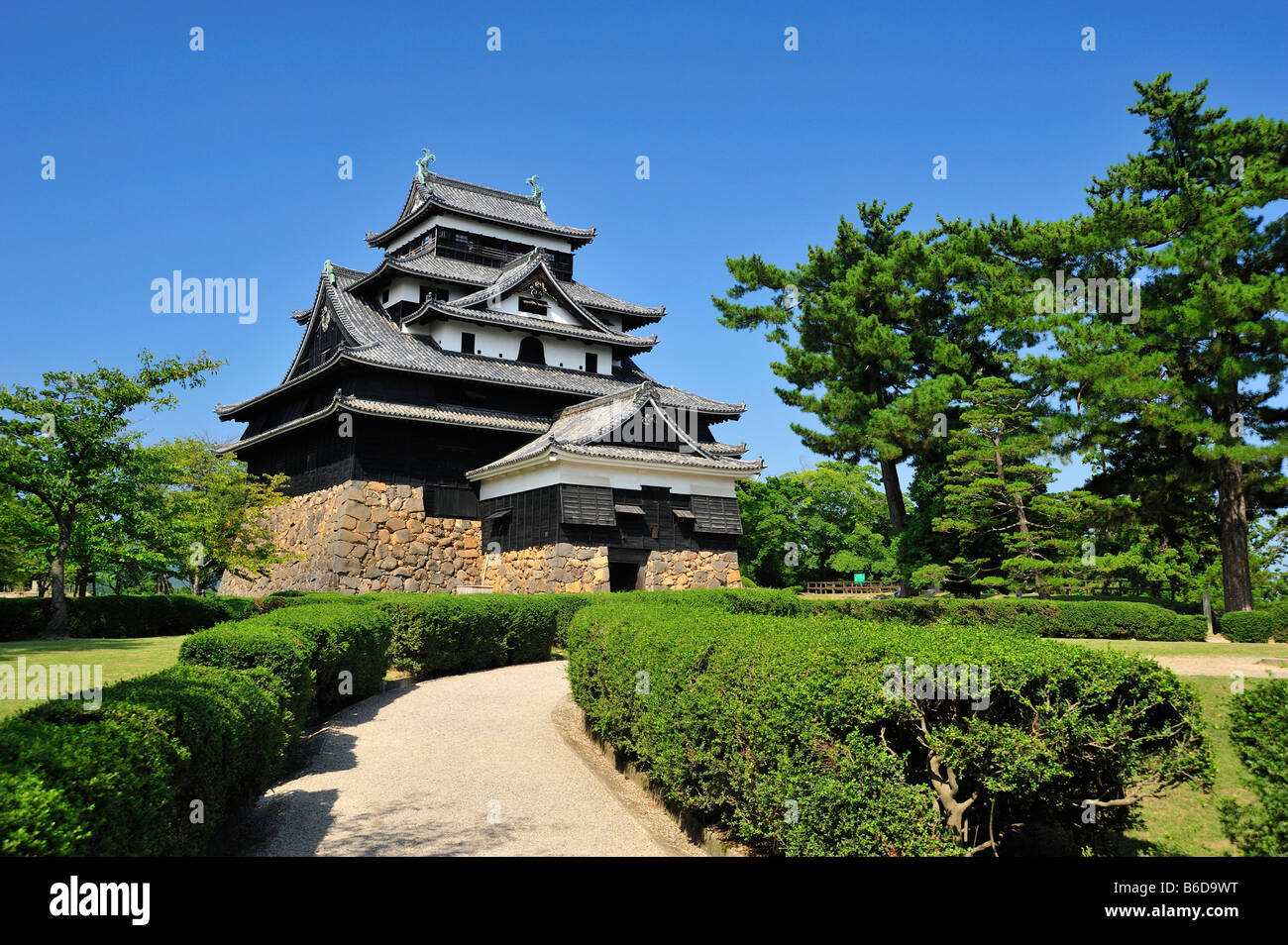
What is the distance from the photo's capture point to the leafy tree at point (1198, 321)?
21.3 meters

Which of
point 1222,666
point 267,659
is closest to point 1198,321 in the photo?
point 1222,666

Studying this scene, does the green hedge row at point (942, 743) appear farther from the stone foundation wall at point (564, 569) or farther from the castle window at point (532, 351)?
the castle window at point (532, 351)

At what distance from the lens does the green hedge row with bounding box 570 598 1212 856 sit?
4984 millimetres

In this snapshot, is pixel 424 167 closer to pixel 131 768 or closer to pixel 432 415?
pixel 432 415

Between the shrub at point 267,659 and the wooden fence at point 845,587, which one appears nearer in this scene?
the shrub at point 267,659

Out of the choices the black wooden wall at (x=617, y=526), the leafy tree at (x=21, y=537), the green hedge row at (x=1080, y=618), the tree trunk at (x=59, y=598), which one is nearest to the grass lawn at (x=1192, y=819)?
the green hedge row at (x=1080, y=618)

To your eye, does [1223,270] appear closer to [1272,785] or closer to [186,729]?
[1272,785]

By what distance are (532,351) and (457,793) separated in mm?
27240

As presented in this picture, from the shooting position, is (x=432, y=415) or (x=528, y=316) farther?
(x=528, y=316)

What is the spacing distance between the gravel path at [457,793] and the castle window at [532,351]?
22637 millimetres

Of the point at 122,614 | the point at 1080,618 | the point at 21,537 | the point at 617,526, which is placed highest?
the point at 21,537

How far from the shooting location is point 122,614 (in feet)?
66.3
